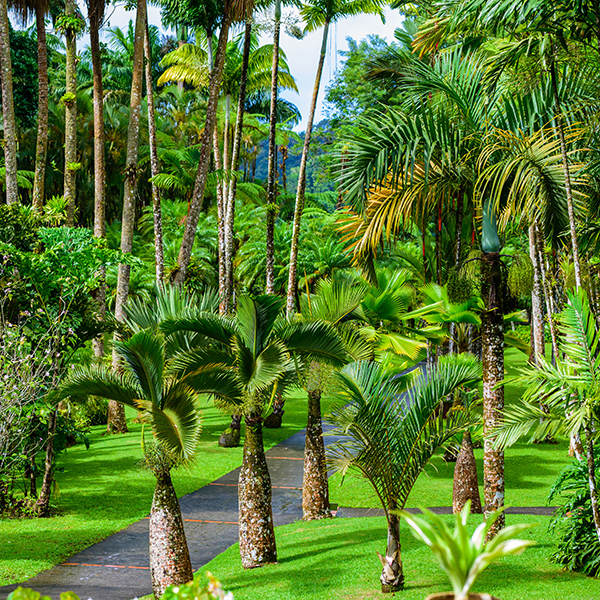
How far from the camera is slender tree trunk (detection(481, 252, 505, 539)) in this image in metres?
8.37

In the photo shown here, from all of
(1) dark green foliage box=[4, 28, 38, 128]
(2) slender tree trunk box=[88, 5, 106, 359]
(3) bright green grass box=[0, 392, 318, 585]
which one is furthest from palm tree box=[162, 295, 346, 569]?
(1) dark green foliage box=[4, 28, 38, 128]

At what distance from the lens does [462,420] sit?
8.17 m

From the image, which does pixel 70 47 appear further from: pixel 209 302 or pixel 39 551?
pixel 39 551

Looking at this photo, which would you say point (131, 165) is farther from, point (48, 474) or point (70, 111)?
point (48, 474)

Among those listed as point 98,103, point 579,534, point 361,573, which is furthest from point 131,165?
point 579,534

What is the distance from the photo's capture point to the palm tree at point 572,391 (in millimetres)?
6406

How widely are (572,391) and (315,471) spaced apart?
6113 mm

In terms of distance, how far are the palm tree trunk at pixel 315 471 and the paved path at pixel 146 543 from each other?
2.58 feet

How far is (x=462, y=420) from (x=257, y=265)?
2112 cm

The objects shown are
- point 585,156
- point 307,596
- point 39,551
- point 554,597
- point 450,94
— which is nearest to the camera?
point 554,597

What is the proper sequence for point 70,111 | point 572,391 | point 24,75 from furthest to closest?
point 24,75 → point 70,111 → point 572,391

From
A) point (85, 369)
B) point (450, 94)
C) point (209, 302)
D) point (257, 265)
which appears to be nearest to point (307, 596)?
point (85, 369)

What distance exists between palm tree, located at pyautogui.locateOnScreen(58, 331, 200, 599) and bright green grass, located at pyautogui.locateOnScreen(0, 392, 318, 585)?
0.71 m

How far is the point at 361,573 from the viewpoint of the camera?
834 cm
